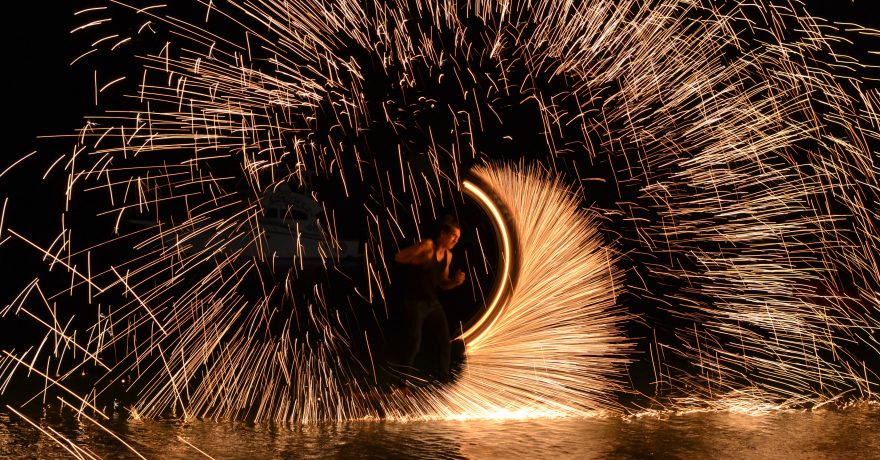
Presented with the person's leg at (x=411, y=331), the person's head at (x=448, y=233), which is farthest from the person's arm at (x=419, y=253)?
the person's leg at (x=411, y=331)

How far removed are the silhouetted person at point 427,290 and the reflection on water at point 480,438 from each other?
42.9 inches

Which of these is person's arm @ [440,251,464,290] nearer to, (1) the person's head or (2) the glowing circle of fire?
(1) the person's head

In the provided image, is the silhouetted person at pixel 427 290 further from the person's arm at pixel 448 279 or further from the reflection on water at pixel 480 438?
the reflection on water at pixel 480 438

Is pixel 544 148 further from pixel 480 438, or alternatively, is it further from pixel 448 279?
pixel 480 438

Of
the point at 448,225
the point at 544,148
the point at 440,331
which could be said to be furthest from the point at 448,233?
the point at 544,148

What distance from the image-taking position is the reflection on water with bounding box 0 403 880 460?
8.00 m

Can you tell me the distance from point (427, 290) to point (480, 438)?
1943mm

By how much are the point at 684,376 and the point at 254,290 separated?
14979 millimetres

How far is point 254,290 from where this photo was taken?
84.8 feet

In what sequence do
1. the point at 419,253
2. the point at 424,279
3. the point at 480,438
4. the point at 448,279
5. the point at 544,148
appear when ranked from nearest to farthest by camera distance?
1. the point at 480,438
2. the point at 419,253
3. the point at 424,279
4. the point at 448,279
5. the point at 544,148

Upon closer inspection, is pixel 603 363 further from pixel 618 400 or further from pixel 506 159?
pixel 506 159

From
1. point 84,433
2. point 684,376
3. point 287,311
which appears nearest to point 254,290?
point 287,311

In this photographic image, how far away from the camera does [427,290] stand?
10.3 metres

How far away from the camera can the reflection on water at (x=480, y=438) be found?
315 inches
